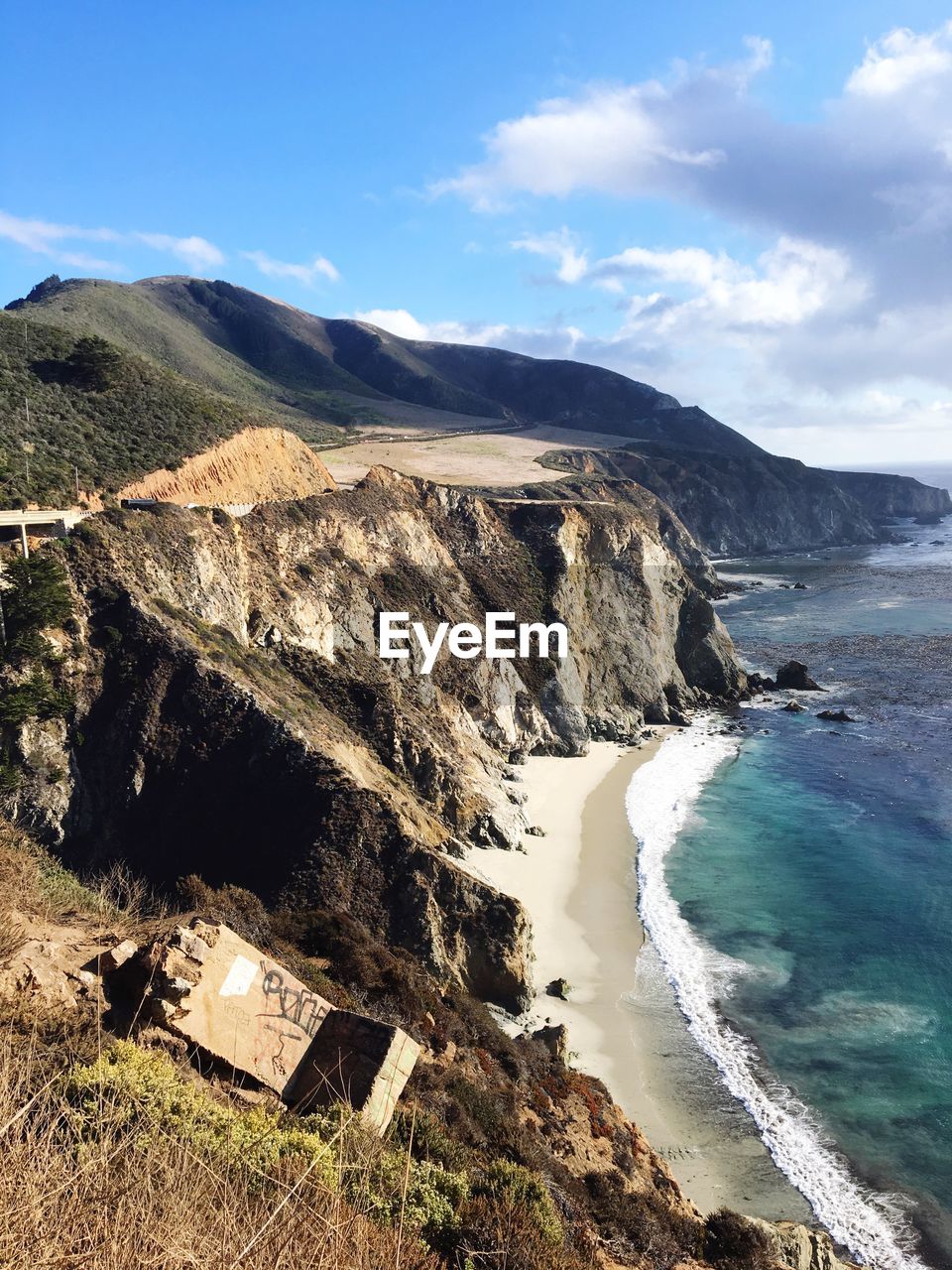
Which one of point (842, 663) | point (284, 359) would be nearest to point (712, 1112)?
point (842, 663)

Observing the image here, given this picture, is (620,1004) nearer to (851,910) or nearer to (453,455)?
(851,910)

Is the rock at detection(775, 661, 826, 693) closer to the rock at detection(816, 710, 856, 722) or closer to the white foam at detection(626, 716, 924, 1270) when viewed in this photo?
the rock at detection(816, 710, 856, 722)

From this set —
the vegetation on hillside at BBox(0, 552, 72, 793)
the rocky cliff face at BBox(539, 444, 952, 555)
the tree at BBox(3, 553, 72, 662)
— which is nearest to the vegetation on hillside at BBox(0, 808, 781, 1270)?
the vegetation on hillside at BBox(0, 552, 72, 793)

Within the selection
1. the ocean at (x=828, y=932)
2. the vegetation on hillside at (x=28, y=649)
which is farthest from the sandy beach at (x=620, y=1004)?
the vegetation on hillside at (x=28, y=649)

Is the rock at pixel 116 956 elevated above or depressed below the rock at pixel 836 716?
above

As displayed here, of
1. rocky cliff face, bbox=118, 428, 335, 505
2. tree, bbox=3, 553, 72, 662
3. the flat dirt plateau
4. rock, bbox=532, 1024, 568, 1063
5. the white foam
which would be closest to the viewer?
the white foam

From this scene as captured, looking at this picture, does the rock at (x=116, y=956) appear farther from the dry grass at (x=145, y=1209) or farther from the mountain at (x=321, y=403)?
the mountain at (x=321, y=403)

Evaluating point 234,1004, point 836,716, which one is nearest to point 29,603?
point 234,1004
